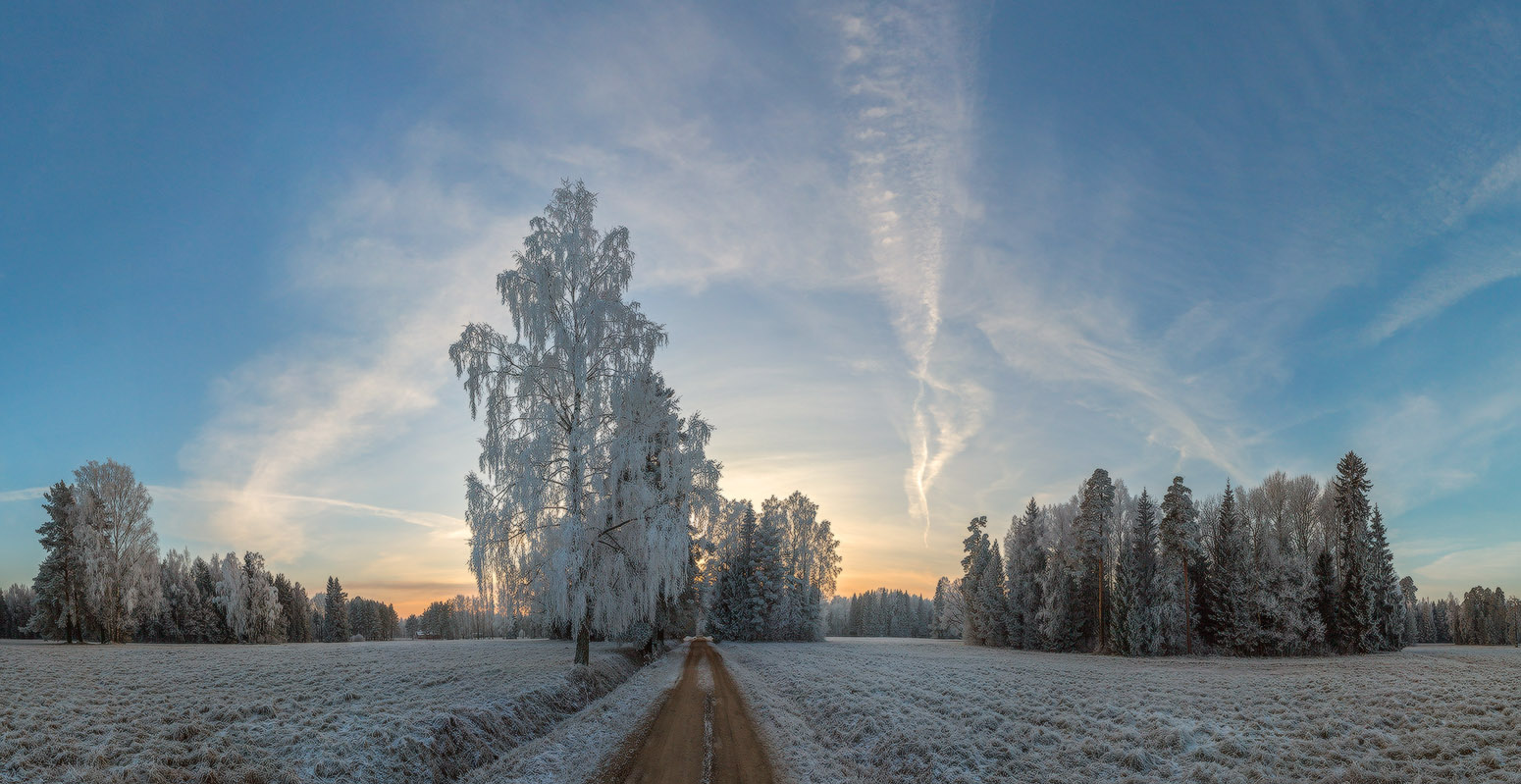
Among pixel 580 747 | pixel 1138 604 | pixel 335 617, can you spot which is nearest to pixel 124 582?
pixel 335 617

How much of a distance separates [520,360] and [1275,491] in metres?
79.1

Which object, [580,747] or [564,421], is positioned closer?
[580,747]

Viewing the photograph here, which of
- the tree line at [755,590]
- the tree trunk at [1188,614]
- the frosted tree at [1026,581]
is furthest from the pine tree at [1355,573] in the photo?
the tree line at [755,590]

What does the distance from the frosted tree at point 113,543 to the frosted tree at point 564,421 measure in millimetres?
55797

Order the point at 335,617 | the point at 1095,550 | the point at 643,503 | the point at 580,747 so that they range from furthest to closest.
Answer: the point at 335,617 < the point at 1095,550 < the point at 643,503 < the point at 580,747

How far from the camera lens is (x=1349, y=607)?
51.7 meters

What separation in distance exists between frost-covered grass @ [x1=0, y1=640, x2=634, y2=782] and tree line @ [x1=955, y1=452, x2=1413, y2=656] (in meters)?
45.6

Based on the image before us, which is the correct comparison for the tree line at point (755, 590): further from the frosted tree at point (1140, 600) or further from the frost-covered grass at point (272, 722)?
the frost-covered grass at point (272, 722)

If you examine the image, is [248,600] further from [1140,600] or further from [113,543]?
[1140,600]

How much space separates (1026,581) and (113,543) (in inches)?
3190

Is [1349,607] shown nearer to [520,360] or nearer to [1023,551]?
[1023,551]

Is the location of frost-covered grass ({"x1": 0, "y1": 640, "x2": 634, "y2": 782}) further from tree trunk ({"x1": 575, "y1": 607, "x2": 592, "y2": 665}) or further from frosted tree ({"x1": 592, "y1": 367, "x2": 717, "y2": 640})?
frosted tree ({"x1": 592, "y1": 367, "x2": 717, "y2": 640})

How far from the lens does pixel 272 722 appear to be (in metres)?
12.6

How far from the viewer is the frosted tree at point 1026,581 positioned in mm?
60162
